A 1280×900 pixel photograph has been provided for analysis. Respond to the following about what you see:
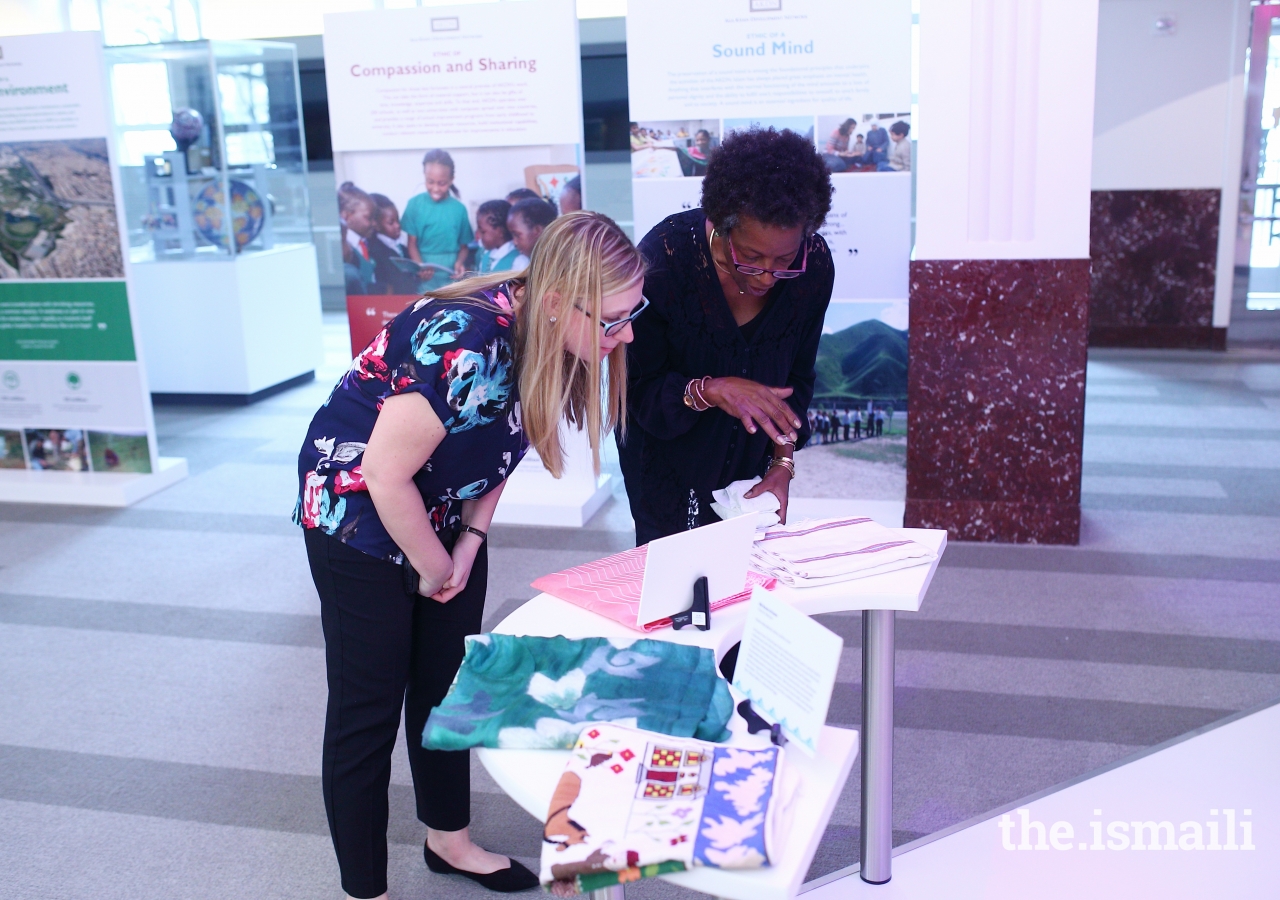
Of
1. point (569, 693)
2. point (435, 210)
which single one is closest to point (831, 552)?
point (569, 693)

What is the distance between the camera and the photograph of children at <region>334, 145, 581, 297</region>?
14.3 feet

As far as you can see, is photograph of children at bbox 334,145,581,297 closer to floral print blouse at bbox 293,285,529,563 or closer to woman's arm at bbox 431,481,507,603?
woman's arm at bbox 431,481,507,603

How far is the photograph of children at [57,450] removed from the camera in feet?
16.8

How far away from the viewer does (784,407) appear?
2.04m

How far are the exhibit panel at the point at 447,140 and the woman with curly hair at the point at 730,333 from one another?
6.63 ft

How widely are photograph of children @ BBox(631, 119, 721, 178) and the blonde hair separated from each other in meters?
2.58

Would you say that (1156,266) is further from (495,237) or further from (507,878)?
(507,878)

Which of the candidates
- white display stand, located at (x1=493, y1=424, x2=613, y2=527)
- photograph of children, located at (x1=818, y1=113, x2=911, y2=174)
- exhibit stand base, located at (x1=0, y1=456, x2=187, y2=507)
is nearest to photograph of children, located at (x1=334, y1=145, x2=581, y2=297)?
white display stand, located at (x1=493, y1=424, x2=613, y2=527)

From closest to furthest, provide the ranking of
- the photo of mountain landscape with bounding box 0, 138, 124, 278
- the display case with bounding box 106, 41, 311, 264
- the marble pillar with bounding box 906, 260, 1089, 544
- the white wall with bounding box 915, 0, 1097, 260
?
the white wall with bounding box 915, 0, 1097, 260, the marble pillar with bounding box 906, 260, 1089, 544, the photo of mountain landscape with bounding box 0, 138, 124, 278, the display case with bounding box 106, 41, 311, 264

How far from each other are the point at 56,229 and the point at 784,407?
4052 millimetres

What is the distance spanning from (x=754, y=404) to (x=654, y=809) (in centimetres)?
94

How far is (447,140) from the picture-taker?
4352 millimetres

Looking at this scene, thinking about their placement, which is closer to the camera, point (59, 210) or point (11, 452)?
point (59, 210)

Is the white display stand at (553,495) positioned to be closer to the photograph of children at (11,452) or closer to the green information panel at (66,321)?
the green information panel at (66,321)
